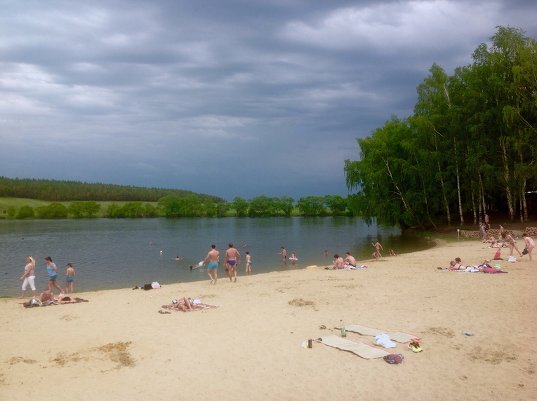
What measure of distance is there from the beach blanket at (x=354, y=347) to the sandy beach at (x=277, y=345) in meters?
0.27

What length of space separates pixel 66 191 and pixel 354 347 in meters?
175

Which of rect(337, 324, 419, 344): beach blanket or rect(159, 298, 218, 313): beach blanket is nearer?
rect(337, 324, 419, 344): beach blanket

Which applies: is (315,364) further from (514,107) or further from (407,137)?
(407,137)

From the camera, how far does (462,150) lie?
133ft

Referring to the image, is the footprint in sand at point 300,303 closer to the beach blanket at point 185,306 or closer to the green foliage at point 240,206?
the beach blanket at point 185,306

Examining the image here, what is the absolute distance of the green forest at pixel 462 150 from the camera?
35.2m

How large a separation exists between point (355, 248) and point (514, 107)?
58.0 ft

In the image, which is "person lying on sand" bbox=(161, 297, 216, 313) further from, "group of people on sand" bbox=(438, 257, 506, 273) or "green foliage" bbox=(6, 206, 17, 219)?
"green foliage" bbox=(6, 206, 17, 219)

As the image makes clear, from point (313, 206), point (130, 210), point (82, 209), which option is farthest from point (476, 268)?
point (82, 209)

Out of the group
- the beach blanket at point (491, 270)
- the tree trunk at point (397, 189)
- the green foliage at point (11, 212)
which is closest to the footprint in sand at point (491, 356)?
the beach blanket at point (491, 270)

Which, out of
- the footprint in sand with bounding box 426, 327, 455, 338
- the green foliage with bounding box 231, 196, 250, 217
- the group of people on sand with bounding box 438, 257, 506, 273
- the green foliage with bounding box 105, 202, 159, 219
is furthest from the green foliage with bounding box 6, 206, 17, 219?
the footprint in sand with bounding box 426, 327, 455, 338

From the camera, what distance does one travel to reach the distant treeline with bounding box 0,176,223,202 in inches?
6166

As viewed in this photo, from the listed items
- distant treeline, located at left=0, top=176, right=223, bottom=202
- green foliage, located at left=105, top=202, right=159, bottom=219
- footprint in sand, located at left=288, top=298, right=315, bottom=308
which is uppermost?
distant treeline, located at left=0, top=176, right=223, bottom=202

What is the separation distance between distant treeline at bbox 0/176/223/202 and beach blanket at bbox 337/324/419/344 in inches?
6462
